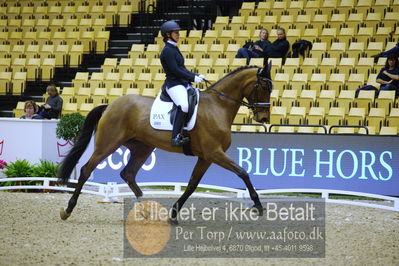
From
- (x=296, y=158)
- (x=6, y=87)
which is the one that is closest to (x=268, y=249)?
(x=296, y=158)

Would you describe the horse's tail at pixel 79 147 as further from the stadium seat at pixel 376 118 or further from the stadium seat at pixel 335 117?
the stadium seat at pixel 376 118

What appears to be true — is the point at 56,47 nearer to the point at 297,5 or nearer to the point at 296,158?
the point at 297,5

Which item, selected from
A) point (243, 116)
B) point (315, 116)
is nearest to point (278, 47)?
point (243, 116)


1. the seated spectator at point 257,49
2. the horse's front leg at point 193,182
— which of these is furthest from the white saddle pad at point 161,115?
the seated spectator at point 257,49

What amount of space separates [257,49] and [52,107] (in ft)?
17.0

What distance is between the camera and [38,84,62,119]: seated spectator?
50.0ft

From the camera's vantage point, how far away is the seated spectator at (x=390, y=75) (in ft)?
47.7

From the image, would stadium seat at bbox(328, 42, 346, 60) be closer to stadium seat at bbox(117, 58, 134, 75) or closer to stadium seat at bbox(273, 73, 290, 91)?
stadium seat at bbox(273, 73, 290, 91)

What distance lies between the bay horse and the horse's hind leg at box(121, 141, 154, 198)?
0.05 ft

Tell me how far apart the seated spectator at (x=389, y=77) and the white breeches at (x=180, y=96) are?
21.1 feet

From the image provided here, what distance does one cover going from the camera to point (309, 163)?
12.9 meters

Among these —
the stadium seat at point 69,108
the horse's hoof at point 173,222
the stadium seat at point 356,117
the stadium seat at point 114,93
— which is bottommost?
the horse's hoof at point 173,222

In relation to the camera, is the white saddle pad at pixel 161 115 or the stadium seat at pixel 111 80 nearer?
the white saddle pad at pixel 161 115

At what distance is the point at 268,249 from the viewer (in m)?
7.71
